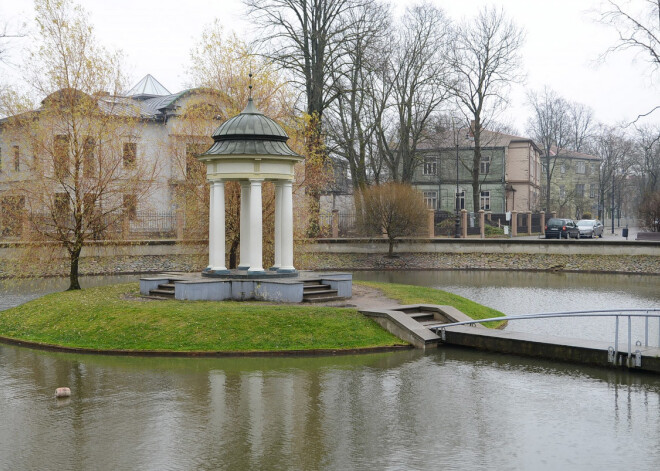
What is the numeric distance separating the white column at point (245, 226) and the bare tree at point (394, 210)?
2185 centimetres

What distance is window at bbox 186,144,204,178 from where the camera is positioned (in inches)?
1104

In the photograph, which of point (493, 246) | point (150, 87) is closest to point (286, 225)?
point (493, 246)

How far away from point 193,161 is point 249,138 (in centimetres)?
772

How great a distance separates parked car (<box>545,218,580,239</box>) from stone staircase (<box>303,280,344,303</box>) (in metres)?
37.0

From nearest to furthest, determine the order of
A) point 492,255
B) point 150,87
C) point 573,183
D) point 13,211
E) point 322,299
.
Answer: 1. point 322,299
2. point 13,211
3. point 492,255
4. point 150,87
5. point 573,183

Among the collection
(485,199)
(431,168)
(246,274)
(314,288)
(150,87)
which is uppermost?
(150,87)

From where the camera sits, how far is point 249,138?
21.2 metres

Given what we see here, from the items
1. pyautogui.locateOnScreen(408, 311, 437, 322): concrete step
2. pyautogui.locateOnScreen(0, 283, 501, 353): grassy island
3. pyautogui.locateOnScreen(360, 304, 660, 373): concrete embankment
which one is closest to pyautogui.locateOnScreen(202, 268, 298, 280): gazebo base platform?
pyautogui.locateOnScreen(0, 283, 501, 353): grassy island

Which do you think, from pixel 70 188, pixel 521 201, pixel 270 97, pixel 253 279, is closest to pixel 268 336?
pixel 253 279

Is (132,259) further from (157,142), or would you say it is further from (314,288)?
(314,288)

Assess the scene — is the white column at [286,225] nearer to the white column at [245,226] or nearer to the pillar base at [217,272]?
the white column at [245,226]

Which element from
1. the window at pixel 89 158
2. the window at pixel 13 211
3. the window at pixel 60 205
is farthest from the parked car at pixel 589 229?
the window at pixel 13 211

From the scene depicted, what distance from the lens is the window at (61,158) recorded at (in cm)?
2339

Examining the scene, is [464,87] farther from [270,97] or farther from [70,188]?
[70,188]
